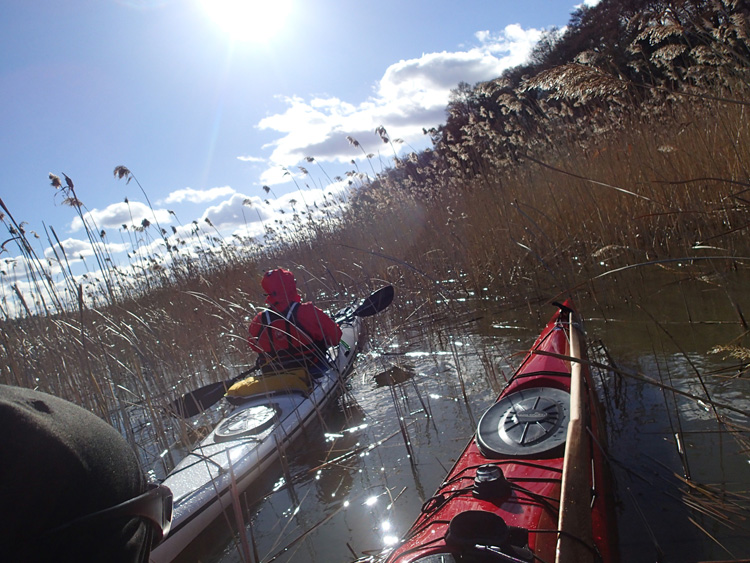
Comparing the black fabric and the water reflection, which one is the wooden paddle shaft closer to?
the water reflection

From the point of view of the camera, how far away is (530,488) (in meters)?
1.77

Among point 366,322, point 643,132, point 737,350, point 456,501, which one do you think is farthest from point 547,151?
point 456,501

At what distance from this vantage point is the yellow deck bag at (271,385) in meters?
3.88

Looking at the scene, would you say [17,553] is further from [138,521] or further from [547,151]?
[547,151]

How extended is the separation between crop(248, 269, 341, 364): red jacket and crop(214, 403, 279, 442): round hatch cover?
497 mm

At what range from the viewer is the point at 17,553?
35.8 inches

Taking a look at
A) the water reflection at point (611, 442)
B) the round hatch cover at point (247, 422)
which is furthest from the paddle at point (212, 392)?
the water reflection at point (611, 442)

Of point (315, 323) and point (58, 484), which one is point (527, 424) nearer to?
point (58, 484)

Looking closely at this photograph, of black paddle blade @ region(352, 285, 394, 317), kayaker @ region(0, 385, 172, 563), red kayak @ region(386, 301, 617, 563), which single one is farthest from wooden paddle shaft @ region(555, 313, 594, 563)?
black paddle blade @ region(352, 285, 394, 317)

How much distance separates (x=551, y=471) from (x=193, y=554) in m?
1.91

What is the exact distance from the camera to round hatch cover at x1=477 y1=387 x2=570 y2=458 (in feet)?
6.54

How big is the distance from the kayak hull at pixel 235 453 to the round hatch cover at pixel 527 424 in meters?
1.09

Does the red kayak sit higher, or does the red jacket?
the red jacket

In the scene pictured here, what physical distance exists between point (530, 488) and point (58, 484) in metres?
1.46
